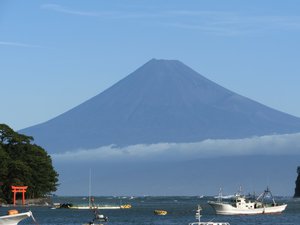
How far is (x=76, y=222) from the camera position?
169625mm

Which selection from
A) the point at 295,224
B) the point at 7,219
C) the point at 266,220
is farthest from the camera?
the point at 266,220

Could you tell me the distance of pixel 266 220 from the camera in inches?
6964

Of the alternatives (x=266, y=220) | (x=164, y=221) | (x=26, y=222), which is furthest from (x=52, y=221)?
(x=266, y=220)

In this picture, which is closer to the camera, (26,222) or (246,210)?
(26,222)

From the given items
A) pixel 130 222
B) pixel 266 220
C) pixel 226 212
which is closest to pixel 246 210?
pixel 226 212

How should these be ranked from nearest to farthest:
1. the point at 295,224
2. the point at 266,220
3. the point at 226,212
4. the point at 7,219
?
1. the point at 7,219
2. the point at 295,224
3. the point at 266,220
4. the point at 226,212

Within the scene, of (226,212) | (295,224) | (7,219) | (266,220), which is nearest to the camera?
(7,219)

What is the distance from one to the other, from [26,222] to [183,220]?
23.8 m

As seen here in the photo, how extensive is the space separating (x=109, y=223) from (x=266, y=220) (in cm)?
2584

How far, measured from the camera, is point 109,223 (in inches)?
6496

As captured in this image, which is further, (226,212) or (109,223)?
(226,212)

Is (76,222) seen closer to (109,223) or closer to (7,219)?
(109,223)

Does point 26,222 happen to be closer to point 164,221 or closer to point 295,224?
point 164,221

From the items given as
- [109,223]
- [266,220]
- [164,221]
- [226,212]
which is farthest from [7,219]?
[226,212]
